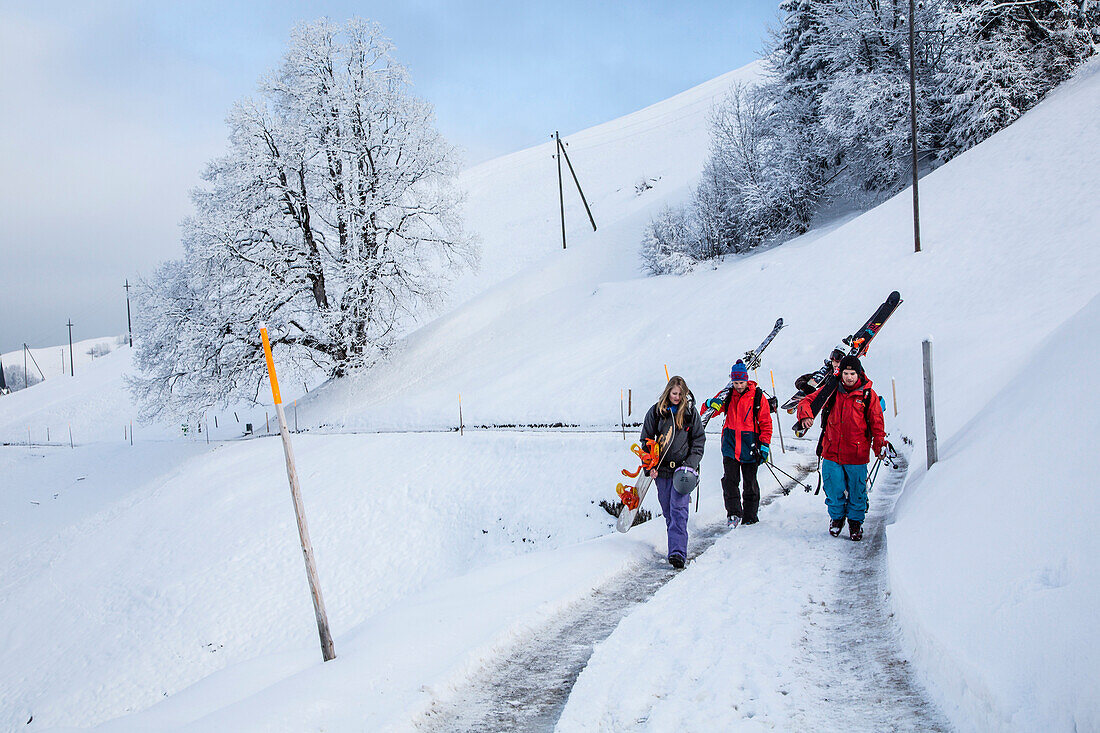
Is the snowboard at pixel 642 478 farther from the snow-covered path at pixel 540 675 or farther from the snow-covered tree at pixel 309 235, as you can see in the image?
the snow-covered tree at pixel 309 235

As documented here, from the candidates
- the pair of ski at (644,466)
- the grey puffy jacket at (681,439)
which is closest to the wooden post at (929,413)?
the pair of ski at (644,466)

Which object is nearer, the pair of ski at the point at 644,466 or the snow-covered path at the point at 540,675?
the snow-covered path at the point at 540,675

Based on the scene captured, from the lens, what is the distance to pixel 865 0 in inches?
1188

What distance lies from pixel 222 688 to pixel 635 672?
129 inches

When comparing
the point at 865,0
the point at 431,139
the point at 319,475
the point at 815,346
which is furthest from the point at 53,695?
the point at 865,0

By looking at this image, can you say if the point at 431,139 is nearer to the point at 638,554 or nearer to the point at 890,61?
the point at 890,61

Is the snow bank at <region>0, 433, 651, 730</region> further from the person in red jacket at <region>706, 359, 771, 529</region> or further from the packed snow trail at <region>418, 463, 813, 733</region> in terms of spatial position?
the packed snow trail at <region>418, 463, 813, 733</region>

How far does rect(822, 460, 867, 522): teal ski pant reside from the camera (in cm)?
678

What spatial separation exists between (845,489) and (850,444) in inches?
19.8

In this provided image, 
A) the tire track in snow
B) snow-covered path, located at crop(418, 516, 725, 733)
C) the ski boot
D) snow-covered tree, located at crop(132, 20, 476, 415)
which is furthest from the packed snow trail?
snow-covered tree, located at crop(132, 20, 476, 415)

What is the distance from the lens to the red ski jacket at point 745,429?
311 inches

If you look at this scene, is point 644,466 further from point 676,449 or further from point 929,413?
point 929,413

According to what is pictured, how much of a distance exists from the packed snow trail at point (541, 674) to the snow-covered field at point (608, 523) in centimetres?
13

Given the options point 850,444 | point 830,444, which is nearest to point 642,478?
point 830,444
